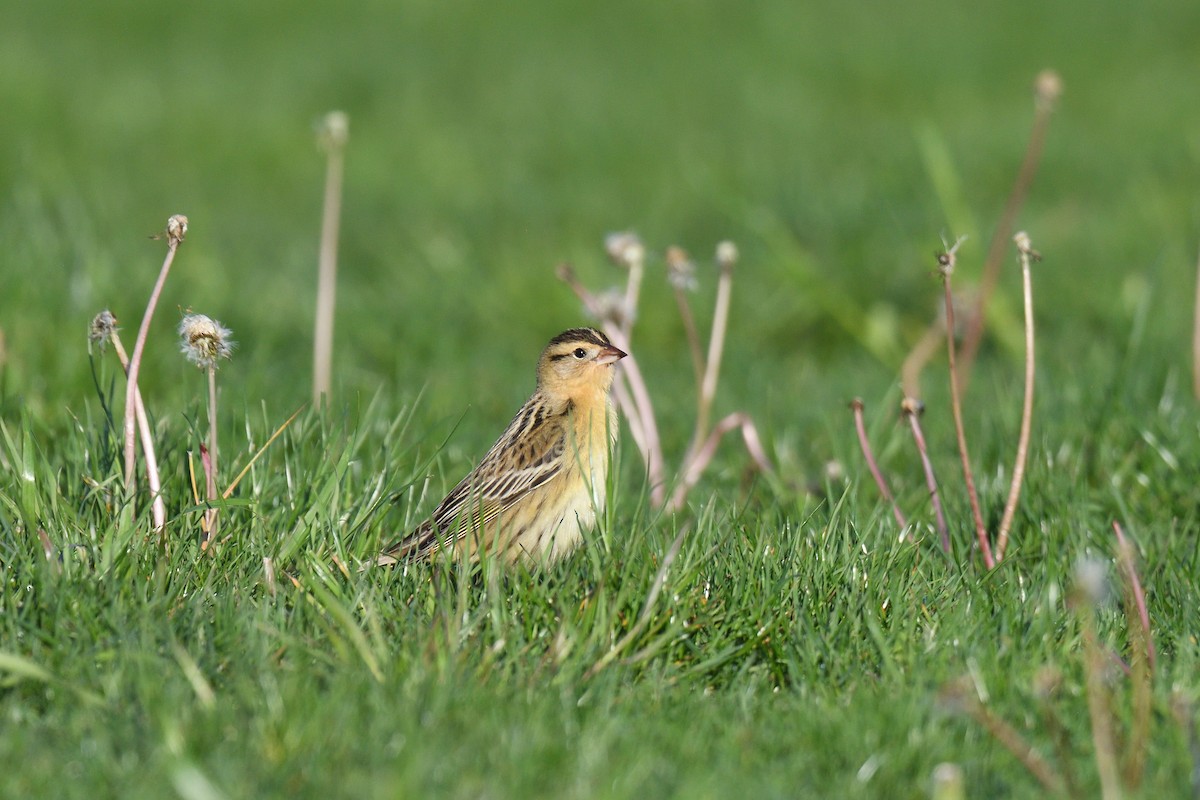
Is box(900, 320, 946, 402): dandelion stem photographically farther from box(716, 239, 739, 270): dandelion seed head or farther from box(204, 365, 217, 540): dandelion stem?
box(204, 365, 217, 540): dandelion stem

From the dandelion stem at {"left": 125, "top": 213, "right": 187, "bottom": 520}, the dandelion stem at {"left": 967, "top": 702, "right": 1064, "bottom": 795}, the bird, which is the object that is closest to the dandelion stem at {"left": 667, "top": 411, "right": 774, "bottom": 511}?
the bird

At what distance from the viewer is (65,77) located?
17.1 meters

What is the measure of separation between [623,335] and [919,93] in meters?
12.7

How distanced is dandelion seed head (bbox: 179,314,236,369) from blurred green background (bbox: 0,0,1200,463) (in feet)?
2.44

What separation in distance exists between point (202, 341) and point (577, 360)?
5.11 feet

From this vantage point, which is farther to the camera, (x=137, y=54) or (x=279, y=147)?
(x=137, y=54)

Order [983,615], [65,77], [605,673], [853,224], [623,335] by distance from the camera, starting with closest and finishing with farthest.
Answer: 1. [605,673]
2. [983,615]
3. [623,335]
4. [853,224]
5. [65,77]

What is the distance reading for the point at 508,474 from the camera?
17.1ft

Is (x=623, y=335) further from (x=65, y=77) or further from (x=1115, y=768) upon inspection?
(x=65, y=77)

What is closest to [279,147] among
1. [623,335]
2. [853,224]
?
[853,224]

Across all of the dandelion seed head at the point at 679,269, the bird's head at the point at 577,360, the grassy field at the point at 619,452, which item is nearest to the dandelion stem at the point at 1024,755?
the grassy field at the point at 619,452

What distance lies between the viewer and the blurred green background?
834cm

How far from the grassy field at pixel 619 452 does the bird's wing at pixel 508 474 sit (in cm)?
20

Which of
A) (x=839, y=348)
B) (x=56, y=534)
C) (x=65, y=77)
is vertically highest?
(x=65, y=77)
